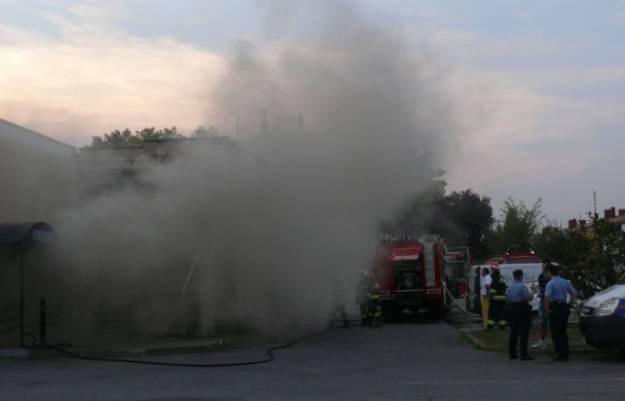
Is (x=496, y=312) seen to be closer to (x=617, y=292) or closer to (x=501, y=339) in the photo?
(x=501, y=339)

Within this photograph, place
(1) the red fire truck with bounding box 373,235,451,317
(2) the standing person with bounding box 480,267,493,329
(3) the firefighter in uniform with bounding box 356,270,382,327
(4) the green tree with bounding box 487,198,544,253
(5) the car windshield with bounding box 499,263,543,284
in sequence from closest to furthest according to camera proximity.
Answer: (2) the standing person with bounding box 480,267,493,329 < (5) the car windshield with bounding box 499,263,543,284 < (3) the firefighter in uniform with bounding box 356,270,382,327 < (1) the red fire truck with bounding box 373,235,451,317 < (4) the green tree with bounding box 487,198,544,253

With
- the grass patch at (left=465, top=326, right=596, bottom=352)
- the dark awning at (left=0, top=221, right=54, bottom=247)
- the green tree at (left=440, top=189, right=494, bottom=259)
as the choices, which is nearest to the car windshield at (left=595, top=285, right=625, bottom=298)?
the grass patch at (left=465, top=326, right=596, bottom=352)

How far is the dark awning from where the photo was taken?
47.2ft

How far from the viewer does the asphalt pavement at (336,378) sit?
31.0ft

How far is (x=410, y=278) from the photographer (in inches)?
1009

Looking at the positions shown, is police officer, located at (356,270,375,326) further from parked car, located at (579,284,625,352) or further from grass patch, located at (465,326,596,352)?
parked car, located at (579,284,625,352)

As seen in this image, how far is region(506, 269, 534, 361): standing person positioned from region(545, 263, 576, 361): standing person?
0.36 meters

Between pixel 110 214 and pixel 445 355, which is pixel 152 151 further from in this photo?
pixel 445 355

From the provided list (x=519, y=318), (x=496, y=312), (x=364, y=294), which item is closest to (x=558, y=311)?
(x=519, y=318)

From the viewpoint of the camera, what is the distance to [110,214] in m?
15.9

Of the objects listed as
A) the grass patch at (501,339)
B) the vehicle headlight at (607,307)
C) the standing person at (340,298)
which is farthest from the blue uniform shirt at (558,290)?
the standing person at (340,298)

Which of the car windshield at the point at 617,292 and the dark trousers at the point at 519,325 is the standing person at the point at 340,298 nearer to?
the dark trousers at the point at 519,325

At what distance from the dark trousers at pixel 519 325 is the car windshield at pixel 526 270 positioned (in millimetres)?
8518

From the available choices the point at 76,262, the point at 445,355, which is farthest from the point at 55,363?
the point at 445,355
